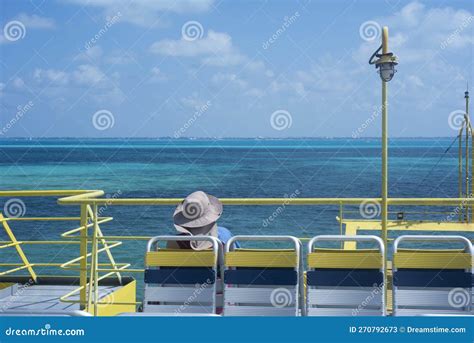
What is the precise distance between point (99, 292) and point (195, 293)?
231 cm

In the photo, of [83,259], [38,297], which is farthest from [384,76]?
[38,297]

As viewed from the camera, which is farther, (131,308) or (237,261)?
(131,308)

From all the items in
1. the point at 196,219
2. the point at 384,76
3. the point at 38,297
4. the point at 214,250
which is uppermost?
the point at 384,76

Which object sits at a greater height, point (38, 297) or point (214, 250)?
point (214, 250)

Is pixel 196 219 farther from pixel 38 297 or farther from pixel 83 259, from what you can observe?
pixel 38 297

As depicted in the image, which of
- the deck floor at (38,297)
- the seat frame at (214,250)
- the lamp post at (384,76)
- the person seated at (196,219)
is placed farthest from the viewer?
the deck floor at (38,297)

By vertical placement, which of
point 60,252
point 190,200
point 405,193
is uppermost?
point 405,193

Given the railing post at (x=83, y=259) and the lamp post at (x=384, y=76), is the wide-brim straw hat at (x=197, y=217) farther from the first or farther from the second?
the lamp post at (x=384, y=76)

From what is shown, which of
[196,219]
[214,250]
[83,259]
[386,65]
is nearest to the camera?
[214,250]

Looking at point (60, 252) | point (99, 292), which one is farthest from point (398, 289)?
point (60, 252)

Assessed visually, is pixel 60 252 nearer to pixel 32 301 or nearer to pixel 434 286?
pixel 32 301

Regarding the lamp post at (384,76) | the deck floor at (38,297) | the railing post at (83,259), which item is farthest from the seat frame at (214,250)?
the deck floor at (38,297)

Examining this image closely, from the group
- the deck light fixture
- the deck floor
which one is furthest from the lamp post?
the deck floor
